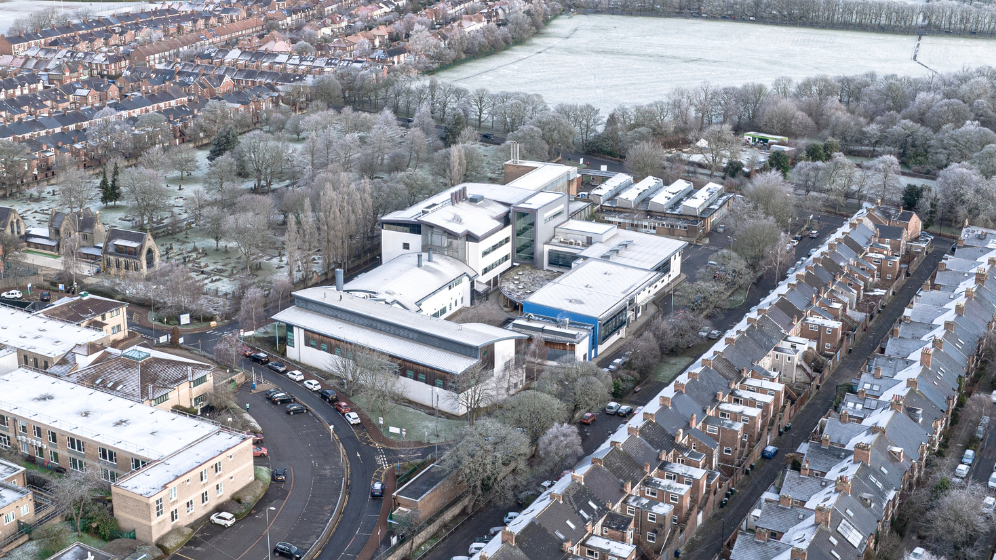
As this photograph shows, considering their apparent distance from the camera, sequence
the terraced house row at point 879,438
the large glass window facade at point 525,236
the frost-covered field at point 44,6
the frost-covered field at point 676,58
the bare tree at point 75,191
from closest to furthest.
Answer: the terraced house row at point 879,438
the large glass window facade at point 525,236
the bare tree at point 75,191
the frost-covered field at point 676,58
the frost-covered field at point 44,6

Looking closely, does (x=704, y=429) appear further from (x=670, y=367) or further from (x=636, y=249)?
A: (x=636, y=249)

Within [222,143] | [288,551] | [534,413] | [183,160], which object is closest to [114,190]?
[183,160]

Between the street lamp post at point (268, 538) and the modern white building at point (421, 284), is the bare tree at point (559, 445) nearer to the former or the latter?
the street lamp post at point (268, 538)


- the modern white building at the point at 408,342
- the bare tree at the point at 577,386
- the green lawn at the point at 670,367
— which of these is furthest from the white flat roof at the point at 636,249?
the bare tree at the point at 577,386

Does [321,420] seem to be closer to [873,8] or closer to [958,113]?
[958,113]

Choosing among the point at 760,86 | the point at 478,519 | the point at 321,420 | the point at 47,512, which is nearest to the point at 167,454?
the point at 47,512

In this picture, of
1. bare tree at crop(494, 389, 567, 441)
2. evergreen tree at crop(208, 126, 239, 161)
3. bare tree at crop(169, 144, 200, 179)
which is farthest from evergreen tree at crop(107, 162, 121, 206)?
bare tree at crop(494, 389, 567, 441)
